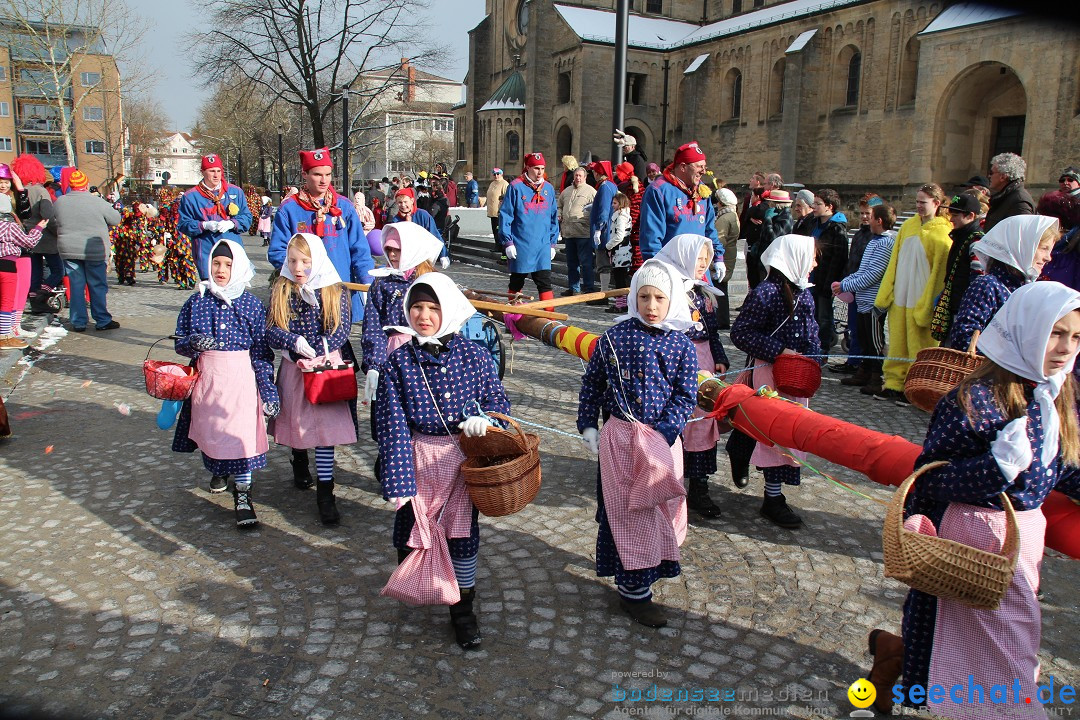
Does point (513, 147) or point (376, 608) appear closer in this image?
point (376, 608)

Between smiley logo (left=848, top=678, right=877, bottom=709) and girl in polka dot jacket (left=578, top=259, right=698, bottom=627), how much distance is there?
2.97ft

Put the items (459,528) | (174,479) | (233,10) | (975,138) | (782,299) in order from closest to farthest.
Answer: (459,528), (782,299), (174,479), (975,138), (233,10)

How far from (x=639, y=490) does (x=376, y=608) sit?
4.54 ft

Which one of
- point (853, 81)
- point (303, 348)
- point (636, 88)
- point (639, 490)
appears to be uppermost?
point (636, 88)

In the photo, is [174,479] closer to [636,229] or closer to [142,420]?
→ [142,420]

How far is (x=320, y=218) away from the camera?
21.6 feet

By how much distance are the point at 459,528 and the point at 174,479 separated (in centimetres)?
295

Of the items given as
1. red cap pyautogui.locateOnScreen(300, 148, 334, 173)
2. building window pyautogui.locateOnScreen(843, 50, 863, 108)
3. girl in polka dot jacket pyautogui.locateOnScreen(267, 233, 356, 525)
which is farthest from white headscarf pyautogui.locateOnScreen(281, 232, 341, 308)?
building window pyautogui.locateOnScreen(843, 50, 863, 108)

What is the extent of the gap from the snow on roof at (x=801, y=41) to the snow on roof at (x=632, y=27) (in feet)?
30.2

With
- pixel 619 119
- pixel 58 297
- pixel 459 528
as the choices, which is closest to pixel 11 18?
pixel 58 297

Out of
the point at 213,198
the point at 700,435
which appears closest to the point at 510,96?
the point at 213,198

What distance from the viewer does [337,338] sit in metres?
5.04

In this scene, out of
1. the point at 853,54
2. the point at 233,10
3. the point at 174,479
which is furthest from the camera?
the point at 853,54

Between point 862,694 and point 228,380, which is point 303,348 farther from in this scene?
point 862,694
